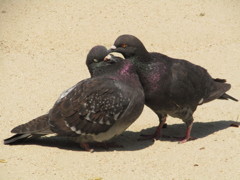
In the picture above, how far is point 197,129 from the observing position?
7715mm

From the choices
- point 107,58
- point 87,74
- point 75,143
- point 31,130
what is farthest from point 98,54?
point 87,74

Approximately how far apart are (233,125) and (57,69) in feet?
13.2

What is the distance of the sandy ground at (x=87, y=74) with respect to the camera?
6219 millimetres

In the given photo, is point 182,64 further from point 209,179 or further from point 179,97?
point 209,179

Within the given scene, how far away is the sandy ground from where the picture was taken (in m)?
6.22

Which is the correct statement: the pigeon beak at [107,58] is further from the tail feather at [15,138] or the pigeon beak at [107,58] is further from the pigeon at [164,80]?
the tail feather at [15,138]

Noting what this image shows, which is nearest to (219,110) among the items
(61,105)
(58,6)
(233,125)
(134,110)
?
(233,125)

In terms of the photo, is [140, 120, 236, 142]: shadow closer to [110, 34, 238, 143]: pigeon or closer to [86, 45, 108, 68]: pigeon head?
[110, 34, 238, 143]: pigeon

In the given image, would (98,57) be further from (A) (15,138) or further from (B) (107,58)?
(A) (15,138)

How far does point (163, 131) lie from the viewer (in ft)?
25.4

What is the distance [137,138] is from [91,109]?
1.17 metres

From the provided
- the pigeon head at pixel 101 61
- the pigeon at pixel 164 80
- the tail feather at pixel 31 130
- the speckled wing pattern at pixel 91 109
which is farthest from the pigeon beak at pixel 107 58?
the tail feather at pixel 31 130

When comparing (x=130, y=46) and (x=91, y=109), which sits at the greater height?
(x=130, y=46)

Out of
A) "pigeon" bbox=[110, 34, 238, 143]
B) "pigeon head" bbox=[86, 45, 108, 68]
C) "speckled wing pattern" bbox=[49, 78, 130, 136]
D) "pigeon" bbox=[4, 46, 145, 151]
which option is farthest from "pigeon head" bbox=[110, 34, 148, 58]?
"speckled wing pattern" bbox=[49, 78, 130, 136]
